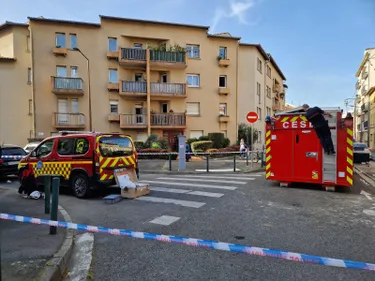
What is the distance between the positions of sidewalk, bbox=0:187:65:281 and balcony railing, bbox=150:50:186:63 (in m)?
22.6

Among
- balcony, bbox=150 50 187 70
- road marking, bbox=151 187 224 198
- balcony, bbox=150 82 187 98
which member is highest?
balcony, bbox=150 50 187 70

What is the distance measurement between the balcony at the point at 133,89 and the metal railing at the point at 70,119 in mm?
4309

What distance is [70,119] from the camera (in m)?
26.2

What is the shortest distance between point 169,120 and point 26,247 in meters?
23.4

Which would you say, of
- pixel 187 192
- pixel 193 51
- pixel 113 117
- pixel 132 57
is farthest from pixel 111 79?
pixel 187 192

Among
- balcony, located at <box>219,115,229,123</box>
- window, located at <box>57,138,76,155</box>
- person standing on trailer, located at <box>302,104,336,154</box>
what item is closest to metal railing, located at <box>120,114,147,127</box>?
balcony, located at <box>219,115,229,123</box>

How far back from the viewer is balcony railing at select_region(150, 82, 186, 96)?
27.5 metres

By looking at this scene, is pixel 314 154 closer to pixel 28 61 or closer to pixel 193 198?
pixel 193 198

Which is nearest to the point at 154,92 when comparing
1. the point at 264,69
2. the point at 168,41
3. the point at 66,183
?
the point at 168,41

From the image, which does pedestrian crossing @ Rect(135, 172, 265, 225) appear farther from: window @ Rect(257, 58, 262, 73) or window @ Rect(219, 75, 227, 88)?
window @ Rect(257, 58, 262, 73)

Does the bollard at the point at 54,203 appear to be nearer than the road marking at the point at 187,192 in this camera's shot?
Yes

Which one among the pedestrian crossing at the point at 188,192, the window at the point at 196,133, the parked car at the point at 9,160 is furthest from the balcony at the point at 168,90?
the pedestrian crossing at the point at 188,192

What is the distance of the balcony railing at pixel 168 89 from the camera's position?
2745cm

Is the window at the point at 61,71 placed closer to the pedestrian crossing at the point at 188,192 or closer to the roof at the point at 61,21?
the roof at the point at 61,21
